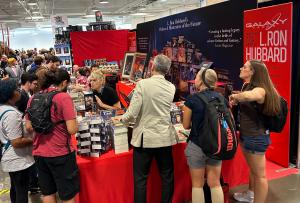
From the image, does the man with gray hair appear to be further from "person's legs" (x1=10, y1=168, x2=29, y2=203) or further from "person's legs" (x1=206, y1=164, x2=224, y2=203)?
"person's legs" (x1=10, y1=168, x2=29, y2=203)

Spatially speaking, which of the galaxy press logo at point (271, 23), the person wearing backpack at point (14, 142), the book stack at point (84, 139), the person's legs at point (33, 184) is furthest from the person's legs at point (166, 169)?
the galaxy press logo at point (271, 23)

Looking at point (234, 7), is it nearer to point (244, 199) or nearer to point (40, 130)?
point (244, 199)

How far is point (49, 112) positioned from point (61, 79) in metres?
0.29

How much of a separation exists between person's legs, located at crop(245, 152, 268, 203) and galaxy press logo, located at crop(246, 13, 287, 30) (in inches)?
64.3

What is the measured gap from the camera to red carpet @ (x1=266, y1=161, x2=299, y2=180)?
3.38m

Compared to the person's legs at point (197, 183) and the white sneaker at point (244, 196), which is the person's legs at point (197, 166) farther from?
the white sneaker at point (244, 196)

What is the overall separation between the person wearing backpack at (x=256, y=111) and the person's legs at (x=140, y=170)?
0.80m

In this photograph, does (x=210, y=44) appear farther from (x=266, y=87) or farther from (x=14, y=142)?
(x=14, y=142)

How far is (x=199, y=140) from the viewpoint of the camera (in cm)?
213

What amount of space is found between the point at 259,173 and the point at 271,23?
1.80 meters

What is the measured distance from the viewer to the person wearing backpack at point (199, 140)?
2121mm

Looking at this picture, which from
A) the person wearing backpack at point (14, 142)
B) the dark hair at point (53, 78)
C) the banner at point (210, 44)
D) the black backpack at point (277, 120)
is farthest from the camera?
the banner at point (210, 44)

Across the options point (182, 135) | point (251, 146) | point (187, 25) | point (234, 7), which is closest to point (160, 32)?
point (187, 25)

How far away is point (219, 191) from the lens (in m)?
2.26
